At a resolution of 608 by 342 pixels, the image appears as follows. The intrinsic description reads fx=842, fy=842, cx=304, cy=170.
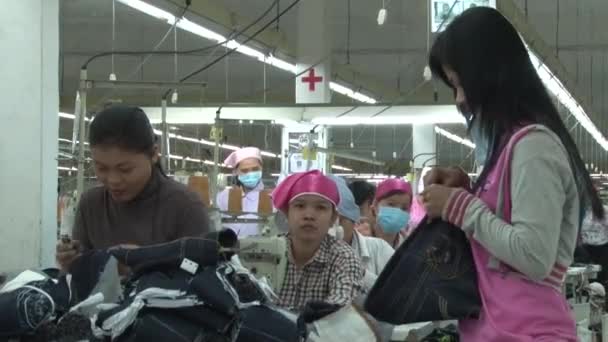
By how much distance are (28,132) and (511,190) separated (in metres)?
3.54

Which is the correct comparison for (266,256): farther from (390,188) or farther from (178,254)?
(390,188)

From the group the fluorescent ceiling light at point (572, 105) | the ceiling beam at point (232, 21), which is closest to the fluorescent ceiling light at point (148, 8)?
the ceiling beam at point (232, 21)

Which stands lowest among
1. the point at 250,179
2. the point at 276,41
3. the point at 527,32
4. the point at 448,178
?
the point at 250,179

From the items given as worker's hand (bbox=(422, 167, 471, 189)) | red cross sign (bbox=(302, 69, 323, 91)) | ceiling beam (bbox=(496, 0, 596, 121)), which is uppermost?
ceiling beam (bbox=(496, 0, 596, 121))

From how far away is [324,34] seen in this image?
1005cm

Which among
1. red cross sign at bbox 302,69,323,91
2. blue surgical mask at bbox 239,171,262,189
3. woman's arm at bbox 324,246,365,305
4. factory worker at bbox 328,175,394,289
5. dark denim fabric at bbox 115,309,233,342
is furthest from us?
red cross sign at bbox 302,69,323,91

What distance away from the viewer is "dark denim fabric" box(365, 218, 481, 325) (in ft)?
4.87

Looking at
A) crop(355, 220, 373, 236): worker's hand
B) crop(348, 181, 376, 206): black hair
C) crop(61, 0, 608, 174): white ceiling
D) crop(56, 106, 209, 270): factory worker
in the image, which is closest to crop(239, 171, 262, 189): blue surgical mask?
crop(348, 181, 376, 206): black hair

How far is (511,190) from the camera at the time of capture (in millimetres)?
1427

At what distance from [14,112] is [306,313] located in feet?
10.7

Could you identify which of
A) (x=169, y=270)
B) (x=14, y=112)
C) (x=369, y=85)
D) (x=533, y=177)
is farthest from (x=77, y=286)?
(x=369, y=85)

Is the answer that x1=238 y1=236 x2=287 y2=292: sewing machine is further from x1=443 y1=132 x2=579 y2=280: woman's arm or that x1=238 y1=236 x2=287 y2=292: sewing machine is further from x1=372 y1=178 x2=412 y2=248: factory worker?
x1=372 y1=178 x2=412 y2=248: factory worker

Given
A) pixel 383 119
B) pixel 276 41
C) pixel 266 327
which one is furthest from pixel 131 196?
pixel 276 41

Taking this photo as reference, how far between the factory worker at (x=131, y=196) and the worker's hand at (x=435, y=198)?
0.53m
